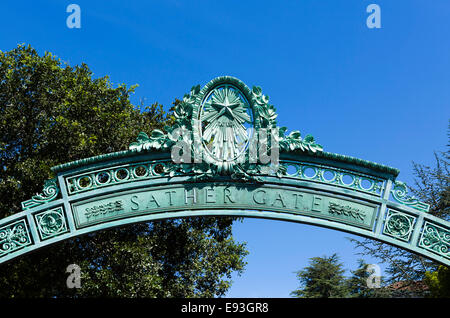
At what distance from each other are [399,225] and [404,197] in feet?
1.19

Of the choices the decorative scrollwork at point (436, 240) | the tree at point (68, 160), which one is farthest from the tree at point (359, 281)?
the decorative scrollwork at point (436, 240)

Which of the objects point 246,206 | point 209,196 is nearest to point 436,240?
point 246,206

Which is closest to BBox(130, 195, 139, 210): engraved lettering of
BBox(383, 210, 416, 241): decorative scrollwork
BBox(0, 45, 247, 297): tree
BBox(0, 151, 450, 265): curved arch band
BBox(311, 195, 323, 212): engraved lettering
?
BBox(0, 151, 450, 265): curved arch band

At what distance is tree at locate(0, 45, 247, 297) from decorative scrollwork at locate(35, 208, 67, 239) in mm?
4764

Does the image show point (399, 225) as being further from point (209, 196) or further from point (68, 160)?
point (68, 160)

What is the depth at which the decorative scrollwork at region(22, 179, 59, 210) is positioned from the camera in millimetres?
6172

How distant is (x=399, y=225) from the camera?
5.95 metres

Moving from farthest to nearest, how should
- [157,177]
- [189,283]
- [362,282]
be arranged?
[362,282], [189,283], [157,177]

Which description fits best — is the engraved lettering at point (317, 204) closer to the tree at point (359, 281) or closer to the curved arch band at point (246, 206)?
the curved arch band at point (246, 206)

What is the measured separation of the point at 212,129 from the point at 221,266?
770 centimetres

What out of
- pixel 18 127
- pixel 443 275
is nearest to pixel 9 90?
pixel 18 127

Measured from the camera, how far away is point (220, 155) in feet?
20.4

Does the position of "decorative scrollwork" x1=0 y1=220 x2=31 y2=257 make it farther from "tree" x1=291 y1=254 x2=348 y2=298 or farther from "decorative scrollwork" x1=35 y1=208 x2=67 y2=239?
"tree" x1=291 y1=254 x2=348 y2=298
